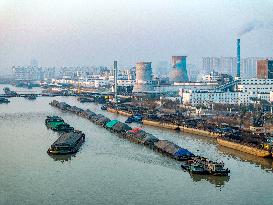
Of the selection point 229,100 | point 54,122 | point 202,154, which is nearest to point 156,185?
point 202,154

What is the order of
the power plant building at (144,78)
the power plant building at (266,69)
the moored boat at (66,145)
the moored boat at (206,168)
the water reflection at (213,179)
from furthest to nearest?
the power plant building at (144,78), the power plant building at (266,69), the moored boat at (66,145), the moored boat at (206,168), the water reflection at (213,179)

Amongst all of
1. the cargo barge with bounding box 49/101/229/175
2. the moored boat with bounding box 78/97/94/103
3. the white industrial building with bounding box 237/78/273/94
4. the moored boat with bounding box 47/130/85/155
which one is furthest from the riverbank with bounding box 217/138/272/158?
the moored boat with bounding box 78/97/94/103

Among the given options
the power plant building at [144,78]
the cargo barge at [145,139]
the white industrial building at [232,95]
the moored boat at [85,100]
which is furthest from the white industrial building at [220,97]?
the power plant building at [144,78]

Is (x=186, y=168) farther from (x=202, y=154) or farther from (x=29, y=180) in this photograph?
(x=29, y=180)

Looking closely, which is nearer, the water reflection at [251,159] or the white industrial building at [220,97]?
the water reflection at [251,159]

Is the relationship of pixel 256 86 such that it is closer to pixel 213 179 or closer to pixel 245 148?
pixel 245 148

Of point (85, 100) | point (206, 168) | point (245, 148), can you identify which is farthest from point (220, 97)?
point (206, 168)

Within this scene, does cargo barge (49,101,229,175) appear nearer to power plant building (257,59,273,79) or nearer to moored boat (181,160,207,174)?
moored boat (181,160,207,174)

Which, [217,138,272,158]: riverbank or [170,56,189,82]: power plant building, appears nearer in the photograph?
[217,138,272,158]: riverbank

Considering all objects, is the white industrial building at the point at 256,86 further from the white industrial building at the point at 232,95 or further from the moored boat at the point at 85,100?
the moored boat at the point at 85,100
